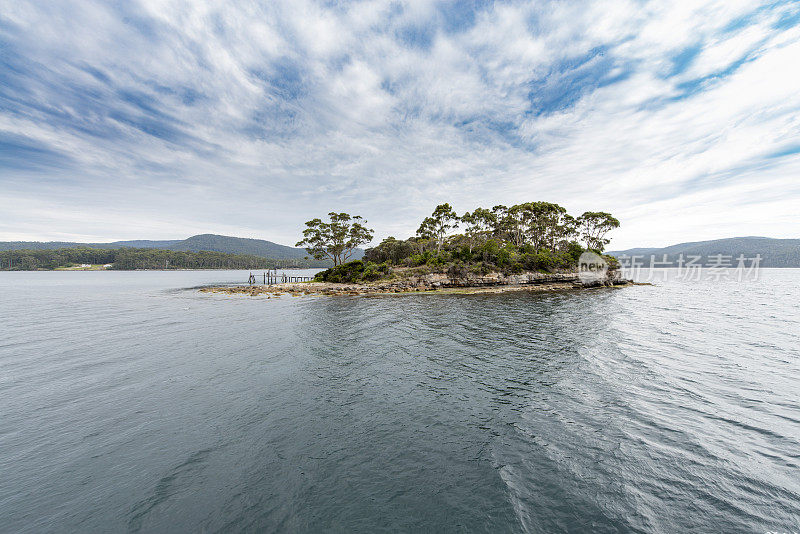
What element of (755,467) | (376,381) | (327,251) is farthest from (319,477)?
(327,251)

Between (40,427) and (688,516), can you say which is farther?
(40,427)

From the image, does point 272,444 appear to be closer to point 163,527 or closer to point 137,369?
point 163,527

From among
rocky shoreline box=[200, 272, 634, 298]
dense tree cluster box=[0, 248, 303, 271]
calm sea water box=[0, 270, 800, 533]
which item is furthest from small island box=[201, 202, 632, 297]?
dense tree cluster box=[0, 248, 303, 271]

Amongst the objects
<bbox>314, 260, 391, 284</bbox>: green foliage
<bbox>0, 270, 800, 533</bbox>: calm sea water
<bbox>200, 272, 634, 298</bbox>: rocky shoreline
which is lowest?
<bbox>0, 270, 800, 533</bbox>: calm sea water

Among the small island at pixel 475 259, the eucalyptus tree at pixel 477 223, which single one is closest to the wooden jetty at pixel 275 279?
the small island at pixel 475 259

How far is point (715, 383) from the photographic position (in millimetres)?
11711

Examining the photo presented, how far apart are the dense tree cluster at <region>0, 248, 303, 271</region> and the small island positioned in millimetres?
159877

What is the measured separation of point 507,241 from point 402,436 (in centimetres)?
7846

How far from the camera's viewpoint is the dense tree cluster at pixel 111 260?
173250 mm

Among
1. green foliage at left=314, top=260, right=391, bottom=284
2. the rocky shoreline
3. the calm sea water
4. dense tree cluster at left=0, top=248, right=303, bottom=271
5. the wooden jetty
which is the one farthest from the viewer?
dense tree cluster at left=0, top=248, right=303, bottom=271

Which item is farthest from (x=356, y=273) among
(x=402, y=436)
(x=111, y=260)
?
(x=111, y=260)

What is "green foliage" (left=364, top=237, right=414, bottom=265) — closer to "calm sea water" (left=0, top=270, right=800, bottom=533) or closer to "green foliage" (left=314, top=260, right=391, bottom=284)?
"green foliage" (left=314, top=260, right=391, bottom=284)

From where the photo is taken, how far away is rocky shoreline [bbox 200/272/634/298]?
51366 mm

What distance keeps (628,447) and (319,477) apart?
8.44 metres
